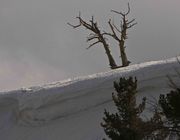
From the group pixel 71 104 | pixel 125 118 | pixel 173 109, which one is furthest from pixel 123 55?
pixel 173 109

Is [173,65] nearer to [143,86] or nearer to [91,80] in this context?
[143,86]

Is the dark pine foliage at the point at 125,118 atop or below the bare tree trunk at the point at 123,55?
below

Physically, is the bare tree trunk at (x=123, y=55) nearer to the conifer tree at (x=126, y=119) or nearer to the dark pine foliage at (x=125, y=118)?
the conifer tree at (x=126, y=119)

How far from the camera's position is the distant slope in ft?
55.1

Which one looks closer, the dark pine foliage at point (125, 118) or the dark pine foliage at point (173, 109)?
the dark pine foliage at point (173, 109)

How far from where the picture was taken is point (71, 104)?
1803 centimetres

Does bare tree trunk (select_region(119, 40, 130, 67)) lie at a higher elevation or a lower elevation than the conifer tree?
higher

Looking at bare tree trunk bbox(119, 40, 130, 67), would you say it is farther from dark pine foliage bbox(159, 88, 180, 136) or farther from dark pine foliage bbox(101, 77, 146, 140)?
dark pine foliage bbox(159, 88, 180, 136)

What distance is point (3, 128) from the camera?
758 inches

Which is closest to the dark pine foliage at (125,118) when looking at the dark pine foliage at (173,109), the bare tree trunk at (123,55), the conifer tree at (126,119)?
the conifer tree at (126,119)

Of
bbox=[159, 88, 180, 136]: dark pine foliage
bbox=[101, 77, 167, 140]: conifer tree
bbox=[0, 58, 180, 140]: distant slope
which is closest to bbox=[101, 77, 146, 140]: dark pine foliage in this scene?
bbox=[101, 77, 167, 140]: conifer tree

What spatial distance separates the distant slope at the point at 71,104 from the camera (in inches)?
661

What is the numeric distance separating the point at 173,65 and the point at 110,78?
180 centimetres

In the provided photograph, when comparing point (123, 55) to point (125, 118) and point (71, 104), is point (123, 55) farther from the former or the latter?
point (125, 118)
